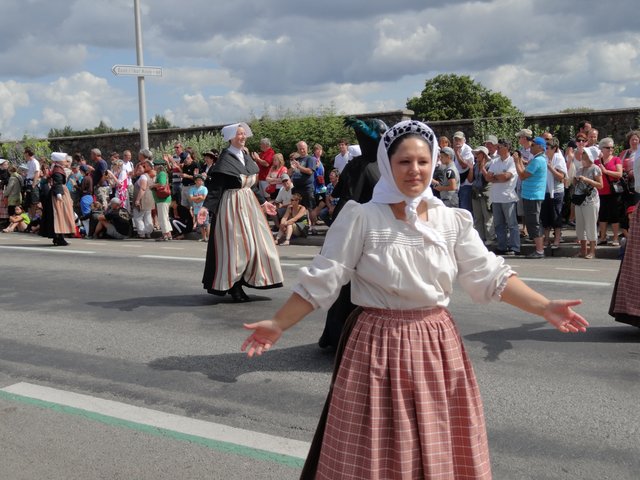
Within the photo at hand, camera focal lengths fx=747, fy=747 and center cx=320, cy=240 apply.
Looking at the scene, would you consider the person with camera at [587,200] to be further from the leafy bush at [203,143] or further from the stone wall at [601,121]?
the leafy bush at [203,143]

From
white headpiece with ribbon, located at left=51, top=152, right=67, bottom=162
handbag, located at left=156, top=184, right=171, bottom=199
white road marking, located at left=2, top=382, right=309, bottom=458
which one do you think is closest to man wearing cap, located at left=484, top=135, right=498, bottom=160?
handbag, located at left=156, top=184, right=171, bottom=199

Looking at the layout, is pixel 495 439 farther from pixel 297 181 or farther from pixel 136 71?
pixel 136 71

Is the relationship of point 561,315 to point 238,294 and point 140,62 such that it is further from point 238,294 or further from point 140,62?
point 140,62

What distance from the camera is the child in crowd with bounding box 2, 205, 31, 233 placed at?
A: 2139 cm

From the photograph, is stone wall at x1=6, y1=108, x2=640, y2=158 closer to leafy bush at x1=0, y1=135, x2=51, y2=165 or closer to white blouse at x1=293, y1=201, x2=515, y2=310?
leafy bush at x1=0, y1=135, x2=51, y2=165

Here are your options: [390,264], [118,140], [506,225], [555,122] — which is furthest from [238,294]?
[118,140]

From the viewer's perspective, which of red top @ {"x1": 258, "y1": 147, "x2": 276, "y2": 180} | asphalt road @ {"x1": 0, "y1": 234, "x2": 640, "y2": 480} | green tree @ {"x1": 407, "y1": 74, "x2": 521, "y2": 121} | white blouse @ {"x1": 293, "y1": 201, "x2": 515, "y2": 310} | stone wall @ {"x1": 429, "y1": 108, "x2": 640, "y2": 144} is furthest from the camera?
green tree @ {"x1": 407, "y1": 74, "x2": 521, "y2": 121}

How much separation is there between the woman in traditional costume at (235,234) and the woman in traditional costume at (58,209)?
8.37 metres

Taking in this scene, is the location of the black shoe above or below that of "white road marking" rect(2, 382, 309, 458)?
above

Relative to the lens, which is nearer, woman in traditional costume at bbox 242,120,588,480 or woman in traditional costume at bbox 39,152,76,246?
woman in traditional costume at bbox 242,120,588,480

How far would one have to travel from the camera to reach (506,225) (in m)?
13.0

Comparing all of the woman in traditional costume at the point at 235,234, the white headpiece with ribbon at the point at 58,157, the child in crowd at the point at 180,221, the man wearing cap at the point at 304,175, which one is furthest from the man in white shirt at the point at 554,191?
the white headpiece with ribbon at the point at 58,157

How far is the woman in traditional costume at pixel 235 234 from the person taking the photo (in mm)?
8656

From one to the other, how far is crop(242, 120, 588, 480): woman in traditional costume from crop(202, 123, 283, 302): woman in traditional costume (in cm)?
553
